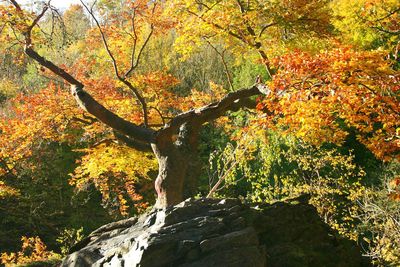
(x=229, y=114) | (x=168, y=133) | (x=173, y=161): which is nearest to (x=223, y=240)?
(x=173, y=161)

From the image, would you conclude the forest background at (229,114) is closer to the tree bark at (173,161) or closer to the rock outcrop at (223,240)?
the tree bark at (173,161)

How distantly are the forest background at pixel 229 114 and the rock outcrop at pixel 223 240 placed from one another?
1.89 meters

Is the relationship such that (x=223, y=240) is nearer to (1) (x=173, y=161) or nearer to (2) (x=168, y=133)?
(1) (x=173, y=161)

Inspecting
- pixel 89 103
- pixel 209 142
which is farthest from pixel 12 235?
pixel 89 103

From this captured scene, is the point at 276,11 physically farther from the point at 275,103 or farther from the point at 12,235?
the point at 12,235

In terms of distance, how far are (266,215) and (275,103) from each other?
3.10m

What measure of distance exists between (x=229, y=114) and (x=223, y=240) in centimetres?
1400

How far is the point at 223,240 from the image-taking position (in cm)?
457

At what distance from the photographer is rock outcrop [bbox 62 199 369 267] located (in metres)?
4.49

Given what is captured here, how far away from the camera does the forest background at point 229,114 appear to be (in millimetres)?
7086

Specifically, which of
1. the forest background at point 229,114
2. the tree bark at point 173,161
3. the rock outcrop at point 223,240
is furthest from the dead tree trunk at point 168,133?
the rock outcrop at point 223,240

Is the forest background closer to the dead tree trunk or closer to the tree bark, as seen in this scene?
the dead tree trunk

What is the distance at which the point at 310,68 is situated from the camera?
6.94 meters

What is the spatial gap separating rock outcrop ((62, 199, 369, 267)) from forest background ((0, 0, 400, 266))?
189 cm
